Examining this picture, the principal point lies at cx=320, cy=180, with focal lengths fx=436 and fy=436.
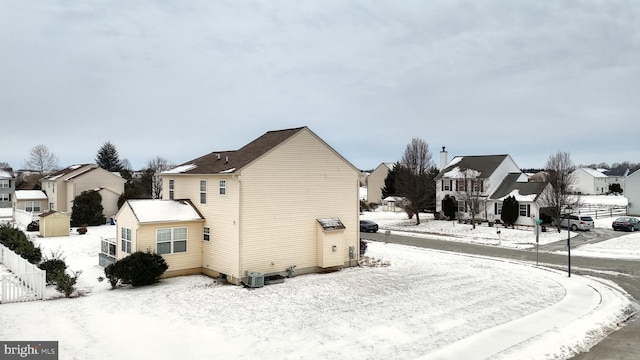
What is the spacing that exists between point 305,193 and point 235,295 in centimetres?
706

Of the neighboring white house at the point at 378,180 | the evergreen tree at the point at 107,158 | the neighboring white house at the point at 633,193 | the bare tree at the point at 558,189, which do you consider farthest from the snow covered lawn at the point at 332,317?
the evergreen tree at the point at 107,158

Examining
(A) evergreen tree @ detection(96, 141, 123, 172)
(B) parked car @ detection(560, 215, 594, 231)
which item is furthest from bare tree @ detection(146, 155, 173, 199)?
(B) parked car @ detection(560, 215, 594, 231)

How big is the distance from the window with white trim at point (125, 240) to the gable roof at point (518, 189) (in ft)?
125

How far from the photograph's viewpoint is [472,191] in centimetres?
4806

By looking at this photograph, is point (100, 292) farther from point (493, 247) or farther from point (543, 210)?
point (543, 210)

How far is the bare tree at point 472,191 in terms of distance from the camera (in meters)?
46.4

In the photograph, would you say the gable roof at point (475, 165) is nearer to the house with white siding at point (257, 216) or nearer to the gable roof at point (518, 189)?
the gable roof at point (518, 189)

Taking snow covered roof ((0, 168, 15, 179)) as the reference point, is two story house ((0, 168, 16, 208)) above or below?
below

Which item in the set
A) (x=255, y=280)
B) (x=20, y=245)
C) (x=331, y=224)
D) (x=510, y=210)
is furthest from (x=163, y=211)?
(x=510, y=210)

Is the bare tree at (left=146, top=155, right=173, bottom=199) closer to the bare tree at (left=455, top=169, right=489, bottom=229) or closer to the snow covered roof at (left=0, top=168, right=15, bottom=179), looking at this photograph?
the snow covered roof at (left=0, top=168, right=15, bottom=179)

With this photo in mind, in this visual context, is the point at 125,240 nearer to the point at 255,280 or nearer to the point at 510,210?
the point at 255,280

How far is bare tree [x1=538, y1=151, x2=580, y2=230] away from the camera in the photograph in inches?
1601
